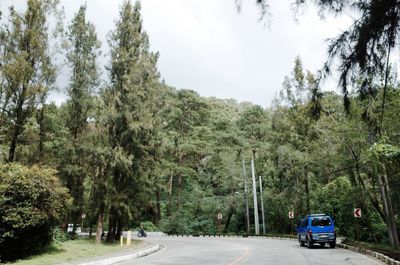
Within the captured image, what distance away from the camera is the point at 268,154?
45.1m

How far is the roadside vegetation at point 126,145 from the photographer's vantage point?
54.9 feet

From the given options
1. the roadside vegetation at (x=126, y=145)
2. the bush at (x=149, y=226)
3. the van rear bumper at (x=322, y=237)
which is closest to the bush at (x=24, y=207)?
the roadside vegetation at (x=126, y=145)

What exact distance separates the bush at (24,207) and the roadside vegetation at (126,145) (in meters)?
0.05

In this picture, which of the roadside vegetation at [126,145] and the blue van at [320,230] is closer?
the roadside vegetation at [126,145]

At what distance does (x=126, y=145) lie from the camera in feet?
97.1

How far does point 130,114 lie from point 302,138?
57.4 ft

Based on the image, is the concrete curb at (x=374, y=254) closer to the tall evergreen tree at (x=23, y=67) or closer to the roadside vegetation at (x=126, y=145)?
the roadside vegetation at (x=126, y=145)

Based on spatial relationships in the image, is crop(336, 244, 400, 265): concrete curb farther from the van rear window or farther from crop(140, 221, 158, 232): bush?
crop(140, 221, 158, 232): bush

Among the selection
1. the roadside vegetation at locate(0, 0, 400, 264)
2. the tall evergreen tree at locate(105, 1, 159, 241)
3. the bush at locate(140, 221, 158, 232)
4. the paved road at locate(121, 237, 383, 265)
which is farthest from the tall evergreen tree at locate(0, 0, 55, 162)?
the bush at locate(140, 221, 158, 232)

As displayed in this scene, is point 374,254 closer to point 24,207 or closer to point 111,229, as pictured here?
point 24,207

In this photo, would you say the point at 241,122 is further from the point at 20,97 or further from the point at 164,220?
the point at 20,97

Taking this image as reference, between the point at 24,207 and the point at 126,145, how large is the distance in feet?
43.1

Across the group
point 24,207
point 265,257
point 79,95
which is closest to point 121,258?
point 24,207

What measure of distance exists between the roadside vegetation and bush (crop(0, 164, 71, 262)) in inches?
1.8
